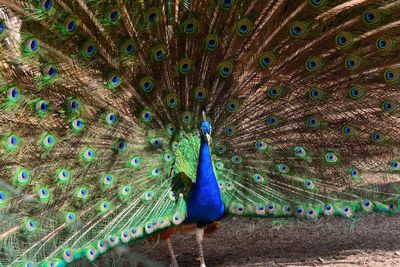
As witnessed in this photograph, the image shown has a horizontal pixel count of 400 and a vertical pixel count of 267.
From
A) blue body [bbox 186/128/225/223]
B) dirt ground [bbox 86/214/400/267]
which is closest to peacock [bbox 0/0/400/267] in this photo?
blue body [bbox 186/128/225/223]

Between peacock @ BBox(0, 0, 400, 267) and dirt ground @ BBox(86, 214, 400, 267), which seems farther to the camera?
dirt ground @ BBox(86, 214, 400, 267)

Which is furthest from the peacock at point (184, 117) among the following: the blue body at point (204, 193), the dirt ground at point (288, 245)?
the dirt ground at point (288, 245)

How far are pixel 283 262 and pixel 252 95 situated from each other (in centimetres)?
126

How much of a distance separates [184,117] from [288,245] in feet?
4.81

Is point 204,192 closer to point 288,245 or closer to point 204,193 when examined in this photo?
point 204,193

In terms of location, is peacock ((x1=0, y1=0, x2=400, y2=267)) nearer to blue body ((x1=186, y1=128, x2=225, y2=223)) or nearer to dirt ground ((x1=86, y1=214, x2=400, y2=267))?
blue body ((x1=186, y1=128, x2=225, y2=223))

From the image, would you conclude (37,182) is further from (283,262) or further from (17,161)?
(283,262)

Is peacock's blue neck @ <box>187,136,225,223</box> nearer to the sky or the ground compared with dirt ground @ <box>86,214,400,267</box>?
nearer to the sky

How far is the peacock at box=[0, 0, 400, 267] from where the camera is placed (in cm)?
373

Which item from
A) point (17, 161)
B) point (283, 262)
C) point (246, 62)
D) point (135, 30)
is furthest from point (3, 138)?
point (283, 262)

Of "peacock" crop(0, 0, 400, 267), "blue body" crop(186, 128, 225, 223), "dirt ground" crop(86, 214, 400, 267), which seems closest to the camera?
"peacock" crop(0, 0, 400, 267)

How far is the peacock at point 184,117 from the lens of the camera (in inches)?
147

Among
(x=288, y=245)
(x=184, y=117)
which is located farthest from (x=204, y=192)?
(x=288, y=245)

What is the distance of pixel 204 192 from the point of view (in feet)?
13.0
